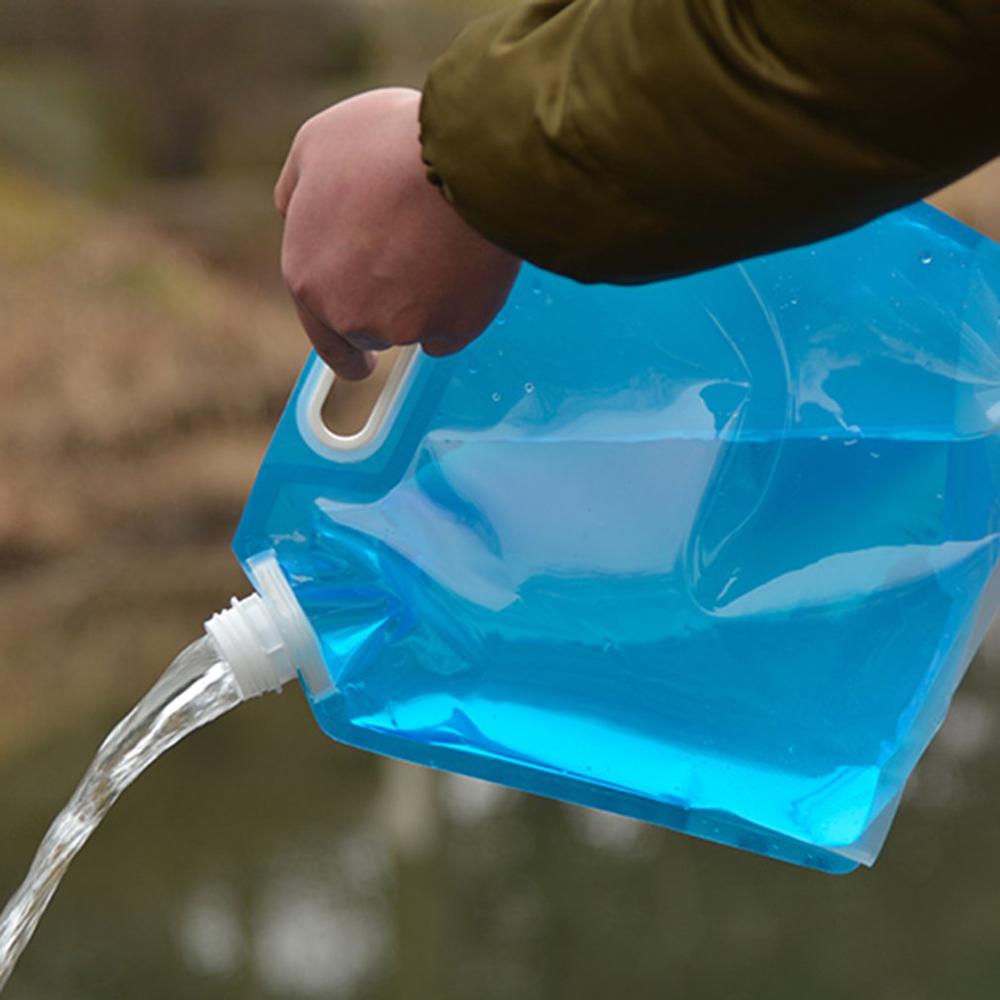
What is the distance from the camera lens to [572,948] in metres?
2.04

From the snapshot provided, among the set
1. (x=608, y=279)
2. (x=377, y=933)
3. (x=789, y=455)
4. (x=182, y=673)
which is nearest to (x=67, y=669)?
(x=377, y=933)

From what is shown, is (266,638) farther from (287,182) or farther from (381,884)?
(381,884)

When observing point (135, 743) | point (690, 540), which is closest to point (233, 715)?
point (135, 743)

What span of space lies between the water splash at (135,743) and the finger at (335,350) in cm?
14

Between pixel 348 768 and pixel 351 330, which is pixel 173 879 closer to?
pixel 348 768

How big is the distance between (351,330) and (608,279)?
0.10 meters

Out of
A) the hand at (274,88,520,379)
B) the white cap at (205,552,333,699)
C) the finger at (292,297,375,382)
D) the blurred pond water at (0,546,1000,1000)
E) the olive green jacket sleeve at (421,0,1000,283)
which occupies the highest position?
the olive green jacket sleeve at (421,0,1000,283)

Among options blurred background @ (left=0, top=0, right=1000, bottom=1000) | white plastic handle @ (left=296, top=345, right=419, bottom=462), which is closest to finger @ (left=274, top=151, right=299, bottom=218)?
white plastic handle @ (left=296, top=345, right=419, bottom=462)

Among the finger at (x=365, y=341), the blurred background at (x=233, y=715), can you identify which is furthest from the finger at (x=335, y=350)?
the blurred background at (x=233, y=715)

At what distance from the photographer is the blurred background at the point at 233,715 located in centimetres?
192

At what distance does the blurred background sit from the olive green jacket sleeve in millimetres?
1546

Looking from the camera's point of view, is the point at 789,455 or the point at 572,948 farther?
the point at 572,948

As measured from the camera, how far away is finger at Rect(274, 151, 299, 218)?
0.51 meters

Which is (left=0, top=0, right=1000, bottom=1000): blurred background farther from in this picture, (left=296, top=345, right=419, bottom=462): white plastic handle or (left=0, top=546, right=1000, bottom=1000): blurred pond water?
(left=296, top=345, right=419, bottom=462): white plastic handle
